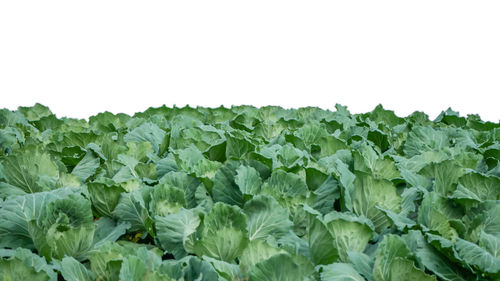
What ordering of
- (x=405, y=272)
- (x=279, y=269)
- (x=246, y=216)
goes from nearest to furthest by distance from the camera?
(x=279, y=269) < (x=405, y=272) < (x=246, y=216)

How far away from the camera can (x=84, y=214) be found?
8.68 feet

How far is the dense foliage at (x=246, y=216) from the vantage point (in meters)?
2.19

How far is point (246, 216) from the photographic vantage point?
247 cm

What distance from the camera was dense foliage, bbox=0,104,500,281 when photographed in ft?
7.18

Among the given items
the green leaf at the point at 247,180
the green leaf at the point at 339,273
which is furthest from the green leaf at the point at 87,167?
the green leaf at the point at 339,273

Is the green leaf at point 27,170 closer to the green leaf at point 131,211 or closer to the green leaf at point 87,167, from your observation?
the green leaf at point 87,167

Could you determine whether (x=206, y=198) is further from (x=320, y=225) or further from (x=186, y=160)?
(x=320, y=225)

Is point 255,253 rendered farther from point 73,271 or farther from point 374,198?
point 374,198

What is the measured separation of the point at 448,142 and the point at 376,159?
1.59m

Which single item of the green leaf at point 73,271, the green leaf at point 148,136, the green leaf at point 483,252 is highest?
the green leaf at point 148,136

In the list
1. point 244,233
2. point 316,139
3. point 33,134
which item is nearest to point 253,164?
point 244,233

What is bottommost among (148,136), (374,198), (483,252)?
(483,252)

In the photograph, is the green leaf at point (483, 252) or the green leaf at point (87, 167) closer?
the green leaf at point (483, 252)

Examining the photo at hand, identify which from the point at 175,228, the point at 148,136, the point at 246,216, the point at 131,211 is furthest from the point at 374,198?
the point at 148,136
